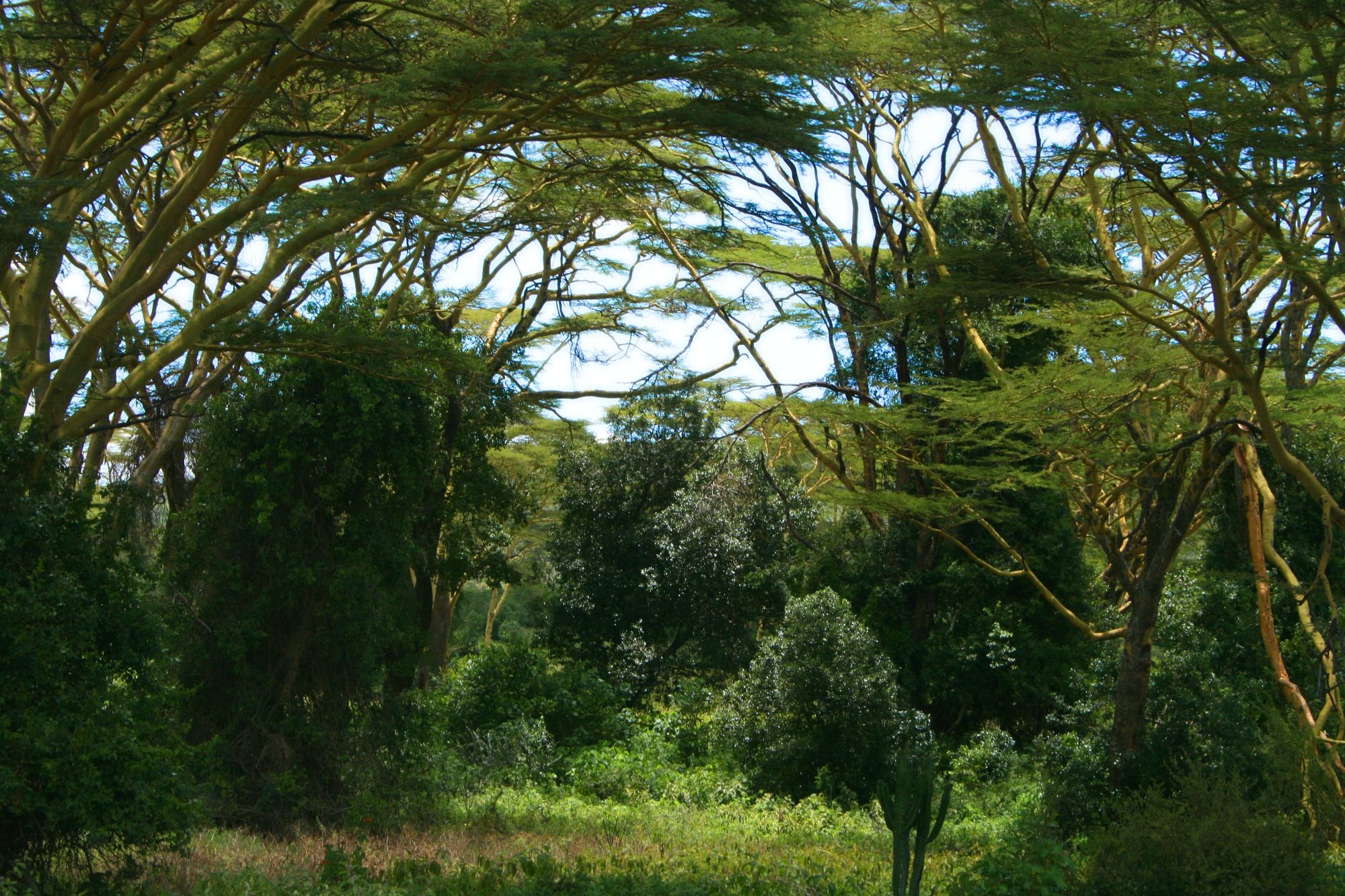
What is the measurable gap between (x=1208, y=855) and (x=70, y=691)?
19.7 feet

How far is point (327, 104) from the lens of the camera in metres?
12.4

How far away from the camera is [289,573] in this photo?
30.9ft

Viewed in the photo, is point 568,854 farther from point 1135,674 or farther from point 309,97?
point 309,97

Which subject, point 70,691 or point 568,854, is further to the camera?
point 568,854

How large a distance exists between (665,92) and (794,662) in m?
5.92

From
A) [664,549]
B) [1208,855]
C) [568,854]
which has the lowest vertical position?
[568,854]

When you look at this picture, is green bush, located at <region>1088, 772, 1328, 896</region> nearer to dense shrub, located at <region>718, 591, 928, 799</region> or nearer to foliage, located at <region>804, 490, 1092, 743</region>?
dense shrub, located at <region>718, 591, 928, 799</region>

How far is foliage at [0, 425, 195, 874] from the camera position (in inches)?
206

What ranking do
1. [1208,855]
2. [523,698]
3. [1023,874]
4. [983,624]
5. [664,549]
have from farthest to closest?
[664,549] < [983,624] < [523,698] < [1023,874] < [1208,855]

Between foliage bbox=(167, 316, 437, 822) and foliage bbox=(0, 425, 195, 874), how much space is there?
3.27 meters

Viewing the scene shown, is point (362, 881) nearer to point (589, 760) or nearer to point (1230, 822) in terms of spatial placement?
point (1230, 822)

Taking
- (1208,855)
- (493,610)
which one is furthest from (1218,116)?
(493,610)

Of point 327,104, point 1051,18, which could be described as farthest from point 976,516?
point 327,104

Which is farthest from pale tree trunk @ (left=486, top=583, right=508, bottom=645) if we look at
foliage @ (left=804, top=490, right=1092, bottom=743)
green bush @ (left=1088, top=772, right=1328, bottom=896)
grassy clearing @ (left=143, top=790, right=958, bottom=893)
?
green bush @ (left=1088, top=772, right=1328, bottom=896)
